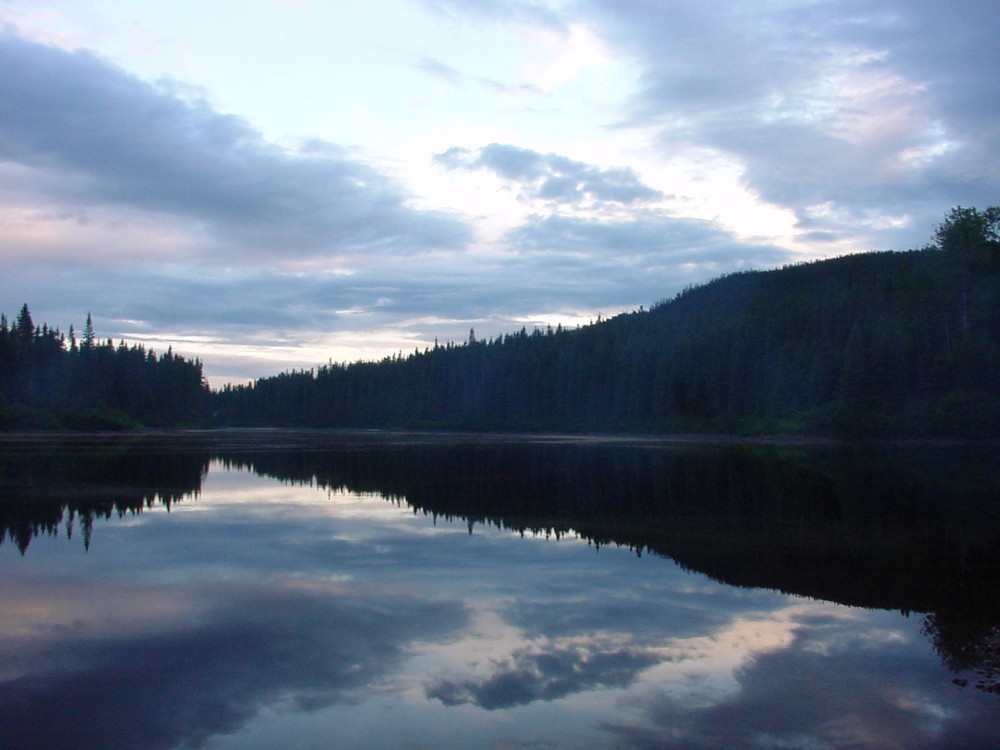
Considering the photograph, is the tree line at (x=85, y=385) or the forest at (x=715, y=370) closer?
the forest at (x=715, y=370)

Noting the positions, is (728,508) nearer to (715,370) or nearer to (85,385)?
(715,370)

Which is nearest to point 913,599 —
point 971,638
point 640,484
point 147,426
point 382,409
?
point 971,638

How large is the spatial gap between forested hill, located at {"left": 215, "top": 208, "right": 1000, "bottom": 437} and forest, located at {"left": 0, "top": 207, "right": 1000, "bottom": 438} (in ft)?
0.83

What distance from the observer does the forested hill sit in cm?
7531

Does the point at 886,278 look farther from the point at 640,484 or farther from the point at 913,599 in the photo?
the point at 913,599

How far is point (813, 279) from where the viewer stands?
178m

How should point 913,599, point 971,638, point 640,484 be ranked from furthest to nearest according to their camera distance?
1. point 640,484
2. point 913,599
3. point 971,638

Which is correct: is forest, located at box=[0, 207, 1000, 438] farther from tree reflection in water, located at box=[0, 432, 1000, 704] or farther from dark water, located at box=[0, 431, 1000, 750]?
dark water, located at box=[0, 431, 1000, 750]

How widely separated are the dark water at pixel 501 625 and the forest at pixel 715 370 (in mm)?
59944

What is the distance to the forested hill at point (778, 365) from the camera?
7531 cm

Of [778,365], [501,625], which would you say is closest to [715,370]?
[778,365]

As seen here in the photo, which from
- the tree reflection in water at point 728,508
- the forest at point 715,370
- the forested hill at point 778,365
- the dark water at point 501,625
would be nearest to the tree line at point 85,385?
the forest at point 715,370

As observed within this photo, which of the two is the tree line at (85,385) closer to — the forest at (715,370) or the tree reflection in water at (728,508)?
the forest at (715,370)

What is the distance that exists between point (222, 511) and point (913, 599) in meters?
18.1
